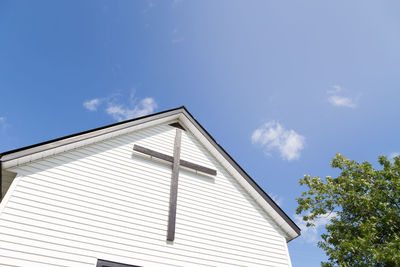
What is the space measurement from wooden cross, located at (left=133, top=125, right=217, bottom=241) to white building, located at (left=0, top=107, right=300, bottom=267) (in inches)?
1.3

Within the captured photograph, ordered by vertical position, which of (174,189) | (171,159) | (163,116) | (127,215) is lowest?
(127,215)

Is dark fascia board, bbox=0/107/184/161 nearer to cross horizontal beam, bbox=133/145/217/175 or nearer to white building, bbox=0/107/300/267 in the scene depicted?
white building, bbox=0/107/300/267

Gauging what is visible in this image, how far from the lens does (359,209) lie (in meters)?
17.3

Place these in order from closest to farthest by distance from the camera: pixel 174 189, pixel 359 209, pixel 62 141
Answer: pixel 62 141 → pixel 174 189 → pixel 359 209

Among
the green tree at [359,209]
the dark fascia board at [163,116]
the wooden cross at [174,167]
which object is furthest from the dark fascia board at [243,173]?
the green tree at [359,209]

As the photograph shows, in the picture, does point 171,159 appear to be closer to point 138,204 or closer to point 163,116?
point 163,116

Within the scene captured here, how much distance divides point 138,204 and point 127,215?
0.46 m

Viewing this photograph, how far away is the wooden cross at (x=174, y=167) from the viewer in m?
6.86

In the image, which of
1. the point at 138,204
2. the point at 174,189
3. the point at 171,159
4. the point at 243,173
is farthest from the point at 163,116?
the point at 243,173

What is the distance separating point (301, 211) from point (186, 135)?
48.1 ft

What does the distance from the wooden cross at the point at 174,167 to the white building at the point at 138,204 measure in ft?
0.11

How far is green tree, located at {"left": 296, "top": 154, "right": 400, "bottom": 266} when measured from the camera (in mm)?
14812

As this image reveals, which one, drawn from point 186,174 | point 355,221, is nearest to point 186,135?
point 186,174

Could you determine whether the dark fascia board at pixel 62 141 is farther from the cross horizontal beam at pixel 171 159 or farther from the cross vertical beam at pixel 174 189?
the cross vertical beam at pixel 174 189
